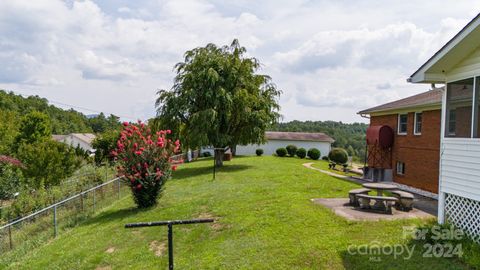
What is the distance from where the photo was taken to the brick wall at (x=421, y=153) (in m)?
13.6

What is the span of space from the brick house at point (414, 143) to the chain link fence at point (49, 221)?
1310 cm

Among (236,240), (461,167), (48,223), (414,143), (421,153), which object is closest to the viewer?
(461,167)

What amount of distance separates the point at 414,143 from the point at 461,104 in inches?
330

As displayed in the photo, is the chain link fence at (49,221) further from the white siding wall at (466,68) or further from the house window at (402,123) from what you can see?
the house window at (402,123)

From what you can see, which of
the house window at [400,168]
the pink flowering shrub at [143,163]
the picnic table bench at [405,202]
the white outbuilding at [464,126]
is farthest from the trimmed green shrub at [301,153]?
the white outbuilding at [464,126]

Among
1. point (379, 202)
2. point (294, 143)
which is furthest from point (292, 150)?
point (379, 202)

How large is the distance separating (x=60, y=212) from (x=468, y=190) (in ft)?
36.8

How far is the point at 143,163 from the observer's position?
1074cm

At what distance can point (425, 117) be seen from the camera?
1438cm

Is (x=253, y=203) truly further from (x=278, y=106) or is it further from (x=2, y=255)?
(x=278, y=106)

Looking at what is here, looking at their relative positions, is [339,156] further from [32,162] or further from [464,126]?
[32,162]

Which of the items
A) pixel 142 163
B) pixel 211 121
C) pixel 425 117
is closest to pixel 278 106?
pixel 211 121

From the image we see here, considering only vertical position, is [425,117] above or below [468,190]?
above

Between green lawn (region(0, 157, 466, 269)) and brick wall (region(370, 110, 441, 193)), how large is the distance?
5.44m
